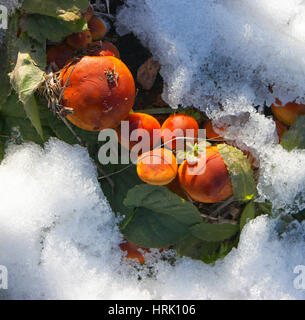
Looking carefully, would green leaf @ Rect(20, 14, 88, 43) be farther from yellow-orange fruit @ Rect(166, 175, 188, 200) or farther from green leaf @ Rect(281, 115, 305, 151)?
green leaf @ Rect(281, 115, 305, 151)

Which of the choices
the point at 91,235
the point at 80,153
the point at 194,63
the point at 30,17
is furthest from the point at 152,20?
the point at 91,235

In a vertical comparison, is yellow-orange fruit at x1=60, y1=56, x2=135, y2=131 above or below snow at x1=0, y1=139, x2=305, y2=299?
above

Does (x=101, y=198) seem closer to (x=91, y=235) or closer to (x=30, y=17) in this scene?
(x=91, y=235)

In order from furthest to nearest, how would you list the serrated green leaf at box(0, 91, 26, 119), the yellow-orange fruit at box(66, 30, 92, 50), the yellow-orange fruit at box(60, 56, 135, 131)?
the serrated green leaf at box(0, 91, 26, 119) < the yellow-orange fruit at box(66, 30, 92, 50) < the yellow-orange fruit at box(60, 56, 135, 131)

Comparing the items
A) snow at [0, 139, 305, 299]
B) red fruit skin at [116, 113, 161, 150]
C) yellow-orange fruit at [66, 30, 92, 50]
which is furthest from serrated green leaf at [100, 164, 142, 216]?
yellow-orange fruit at [66, 30, 92, 50]

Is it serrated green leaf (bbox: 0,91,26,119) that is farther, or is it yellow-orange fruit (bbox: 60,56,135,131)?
serrated green leaf (bbox: 0,91,26,119)

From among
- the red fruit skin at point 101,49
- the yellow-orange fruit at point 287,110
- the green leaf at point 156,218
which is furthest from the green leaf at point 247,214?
the red fruit skin at point 101,49

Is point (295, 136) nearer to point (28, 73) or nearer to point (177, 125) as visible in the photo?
point (177, 125)
